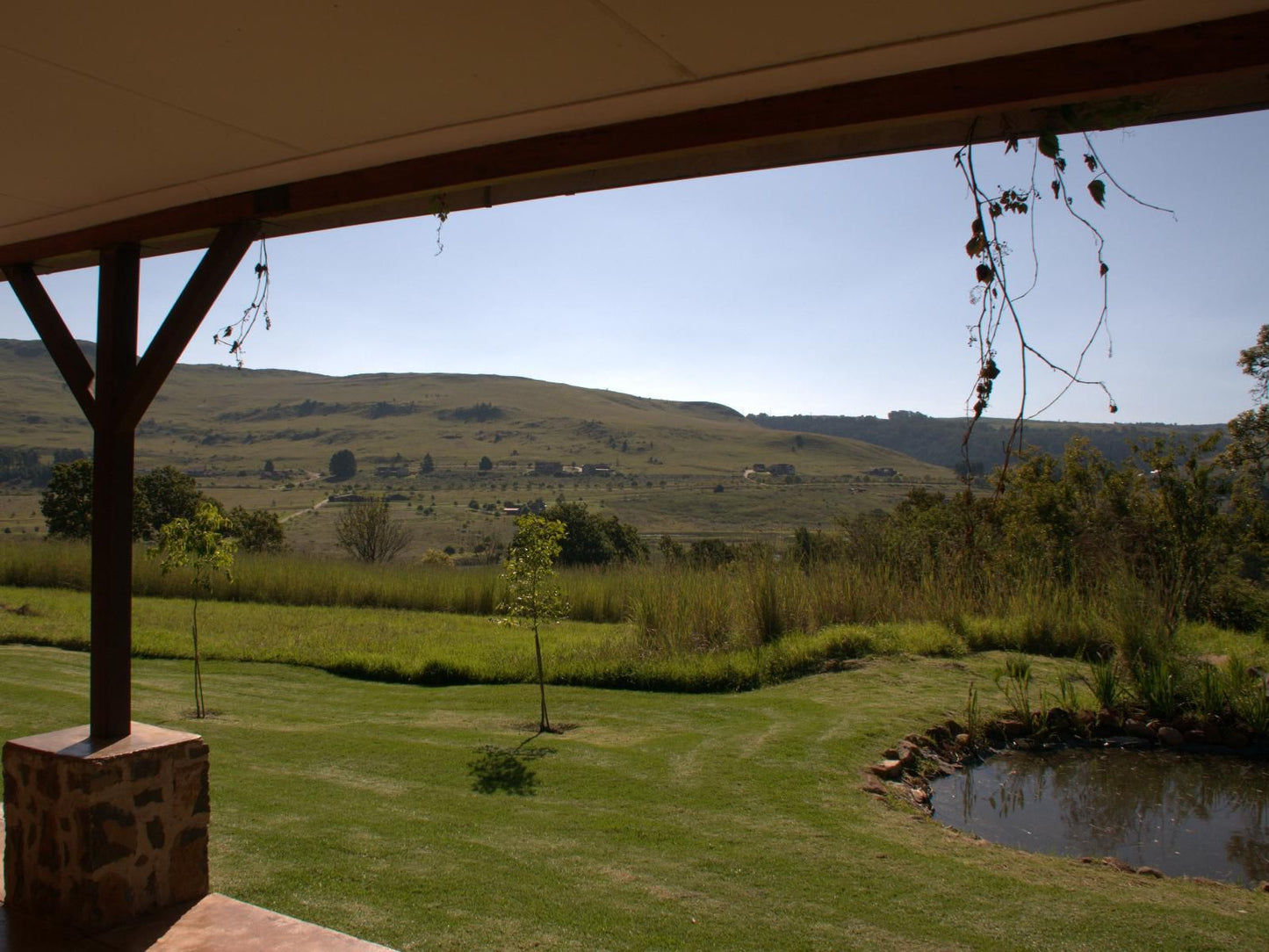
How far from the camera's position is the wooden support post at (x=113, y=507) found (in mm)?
3182

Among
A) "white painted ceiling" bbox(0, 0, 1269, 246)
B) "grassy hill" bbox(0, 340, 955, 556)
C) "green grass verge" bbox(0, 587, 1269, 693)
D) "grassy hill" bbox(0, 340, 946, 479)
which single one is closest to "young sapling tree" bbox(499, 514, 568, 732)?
"green grass verge" bbox(0, 587, 1269, 693)

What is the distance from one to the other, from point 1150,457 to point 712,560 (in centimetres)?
540

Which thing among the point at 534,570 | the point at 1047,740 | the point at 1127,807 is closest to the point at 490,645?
the point at 534,570

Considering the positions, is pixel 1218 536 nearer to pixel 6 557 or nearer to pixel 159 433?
pixel 6 557

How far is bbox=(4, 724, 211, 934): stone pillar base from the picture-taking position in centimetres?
291

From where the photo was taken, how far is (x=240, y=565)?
17.6 metres

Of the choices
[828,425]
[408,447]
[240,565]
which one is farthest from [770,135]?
[828,425]

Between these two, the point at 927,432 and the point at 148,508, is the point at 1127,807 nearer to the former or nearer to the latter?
the point at 148,508

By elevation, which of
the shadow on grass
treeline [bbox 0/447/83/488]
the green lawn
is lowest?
the shadow on grass

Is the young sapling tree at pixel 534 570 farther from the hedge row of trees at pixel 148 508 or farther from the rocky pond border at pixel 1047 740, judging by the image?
the hedge row of trees at pixel 148 508

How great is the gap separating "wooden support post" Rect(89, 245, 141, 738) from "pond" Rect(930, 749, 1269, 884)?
164 inches

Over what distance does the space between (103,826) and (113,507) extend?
1.05 meters

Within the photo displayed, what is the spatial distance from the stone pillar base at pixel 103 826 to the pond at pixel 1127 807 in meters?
3.89

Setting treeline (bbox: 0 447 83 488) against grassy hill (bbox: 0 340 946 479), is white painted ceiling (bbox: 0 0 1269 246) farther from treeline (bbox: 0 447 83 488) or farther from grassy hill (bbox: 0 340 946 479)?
grassy hill (bbox: 0 340 946 479)
